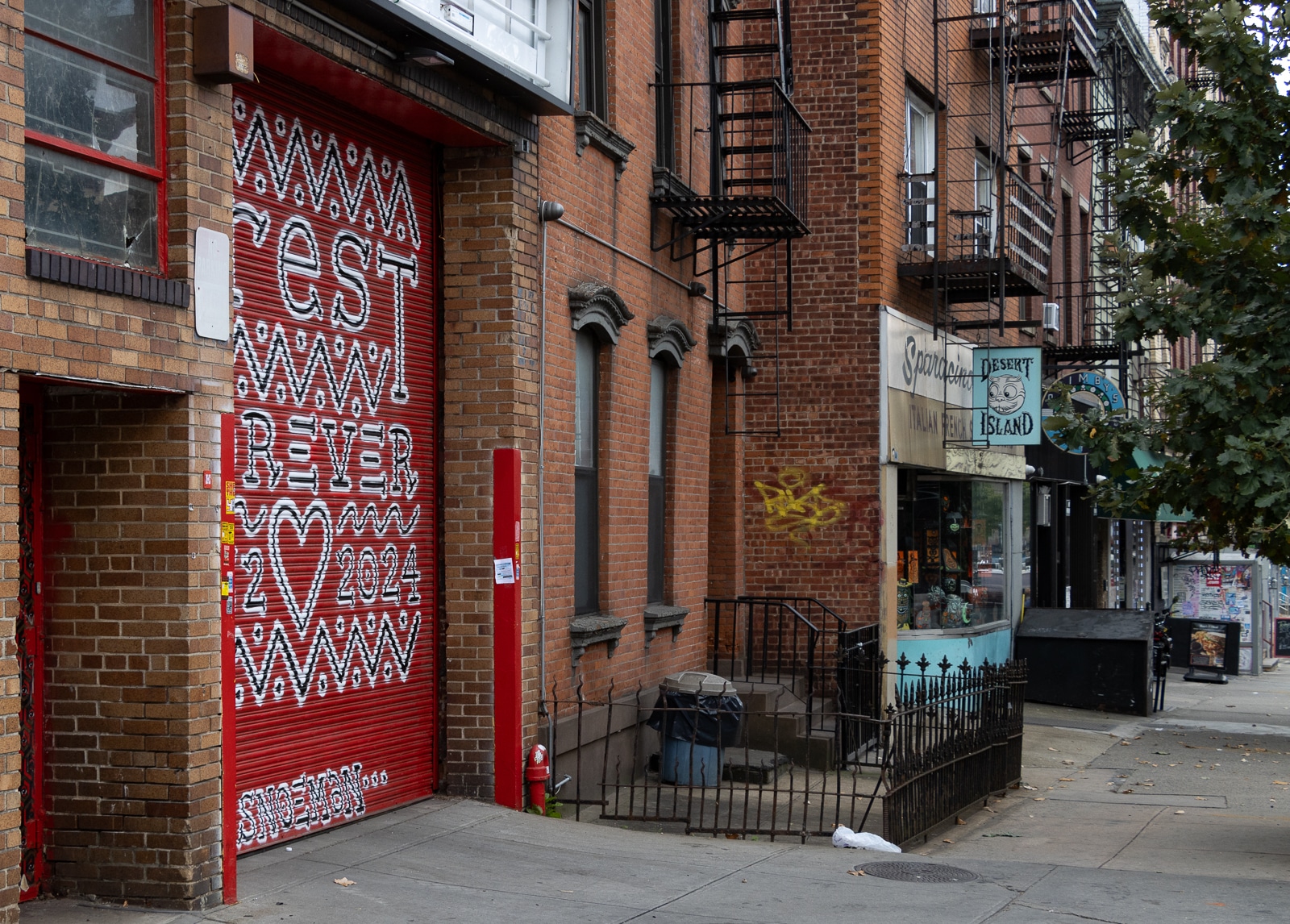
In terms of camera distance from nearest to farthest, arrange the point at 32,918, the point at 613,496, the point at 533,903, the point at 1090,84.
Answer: the point at 32,918, the point at 533,903, the point at 613,496, the point at 1090,84

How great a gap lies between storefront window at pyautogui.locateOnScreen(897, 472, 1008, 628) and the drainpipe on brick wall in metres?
7.95

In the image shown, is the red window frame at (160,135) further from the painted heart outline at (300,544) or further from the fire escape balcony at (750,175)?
the fire escape balcony at (750,175)

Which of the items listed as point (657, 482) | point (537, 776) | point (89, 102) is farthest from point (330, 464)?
point (657, 482)

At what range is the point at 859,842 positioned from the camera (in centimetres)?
953

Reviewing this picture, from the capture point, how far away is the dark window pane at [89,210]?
236 inches

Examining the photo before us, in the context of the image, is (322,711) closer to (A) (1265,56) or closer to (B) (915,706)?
(B) (915,706)

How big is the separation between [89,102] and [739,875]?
5409mm

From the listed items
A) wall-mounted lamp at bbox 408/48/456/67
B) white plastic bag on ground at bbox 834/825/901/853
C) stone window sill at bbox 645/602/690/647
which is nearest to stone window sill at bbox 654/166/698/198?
stone window sill at bbox 645/602/690/647

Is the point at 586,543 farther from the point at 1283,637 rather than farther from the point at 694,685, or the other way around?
the point at 1283,637

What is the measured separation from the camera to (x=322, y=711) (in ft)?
28.2

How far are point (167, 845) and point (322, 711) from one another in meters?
2.18

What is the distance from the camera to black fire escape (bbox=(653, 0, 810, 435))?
521 inches

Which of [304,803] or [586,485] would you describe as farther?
[586,485]

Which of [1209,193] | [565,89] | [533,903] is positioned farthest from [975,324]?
[533,903]
